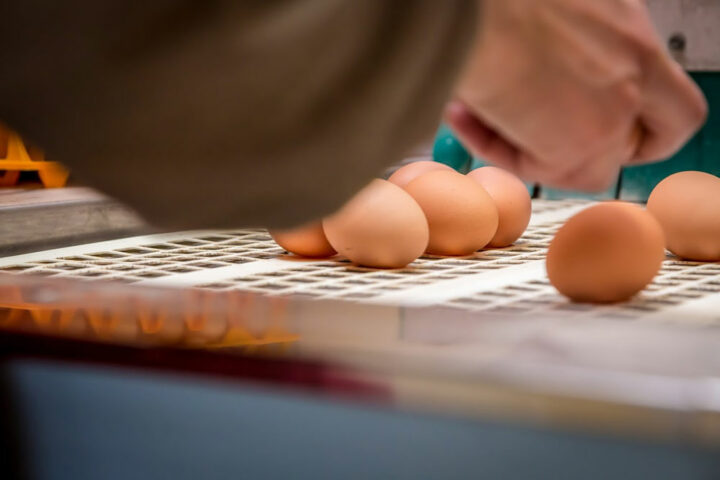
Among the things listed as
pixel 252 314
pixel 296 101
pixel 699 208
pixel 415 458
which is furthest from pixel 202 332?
pixel 699 208

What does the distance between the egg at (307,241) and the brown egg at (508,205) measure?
0.29 meters

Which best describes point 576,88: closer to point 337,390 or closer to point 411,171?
point 337,390

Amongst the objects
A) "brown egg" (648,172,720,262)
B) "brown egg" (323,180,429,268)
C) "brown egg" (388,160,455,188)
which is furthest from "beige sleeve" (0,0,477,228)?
"brown egg" (388,160,455,188)

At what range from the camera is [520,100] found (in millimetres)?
494

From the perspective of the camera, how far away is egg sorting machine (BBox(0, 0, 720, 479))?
474 mm

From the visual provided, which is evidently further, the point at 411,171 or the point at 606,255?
the point at 411,171

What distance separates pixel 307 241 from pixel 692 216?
1.84 feet

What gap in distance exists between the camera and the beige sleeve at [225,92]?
35 centimetres

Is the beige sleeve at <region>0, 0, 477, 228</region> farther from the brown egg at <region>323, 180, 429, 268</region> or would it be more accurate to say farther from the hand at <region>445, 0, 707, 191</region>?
the brown egg at <region>323, 180, 429, 268</region>

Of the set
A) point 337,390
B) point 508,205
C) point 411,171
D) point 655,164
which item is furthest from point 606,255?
point 655,164

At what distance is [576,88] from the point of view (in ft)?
1.61

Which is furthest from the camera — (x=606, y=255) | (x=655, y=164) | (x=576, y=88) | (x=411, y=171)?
(x=655, y=164)

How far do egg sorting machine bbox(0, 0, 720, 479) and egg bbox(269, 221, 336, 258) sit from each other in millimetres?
473

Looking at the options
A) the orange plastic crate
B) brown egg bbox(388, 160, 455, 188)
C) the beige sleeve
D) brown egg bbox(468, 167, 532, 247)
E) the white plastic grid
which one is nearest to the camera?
the beige sleeve
